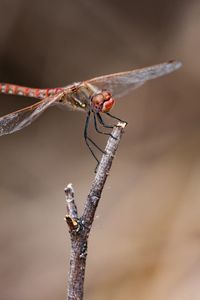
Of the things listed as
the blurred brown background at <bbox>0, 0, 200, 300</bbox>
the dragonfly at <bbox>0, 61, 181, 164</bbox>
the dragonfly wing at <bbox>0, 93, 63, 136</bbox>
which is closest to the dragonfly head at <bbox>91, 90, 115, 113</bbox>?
the dragonfly at <bbox>0, 61, 181, 164</bbox>

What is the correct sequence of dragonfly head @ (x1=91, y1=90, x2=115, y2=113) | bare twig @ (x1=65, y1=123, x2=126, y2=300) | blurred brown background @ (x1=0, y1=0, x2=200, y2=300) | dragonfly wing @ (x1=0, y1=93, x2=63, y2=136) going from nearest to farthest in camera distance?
bare twig @ (x1=65, y1=123, x2=126, y2=300)
dragonfly head @ (x1=91, y1=90, x2=115, y2=113)
dragonfly wing @ (x1=0, y1=93, x2=63, y2=136)
blurred brown background @ (x1=0, y1=0, x2=200, y2=300)

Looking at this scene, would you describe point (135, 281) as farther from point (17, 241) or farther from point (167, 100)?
point (167, 100)

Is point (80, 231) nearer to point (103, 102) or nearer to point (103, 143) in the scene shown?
point (103, 102)

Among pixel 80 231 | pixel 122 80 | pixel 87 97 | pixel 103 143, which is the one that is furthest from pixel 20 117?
pixel 103 143

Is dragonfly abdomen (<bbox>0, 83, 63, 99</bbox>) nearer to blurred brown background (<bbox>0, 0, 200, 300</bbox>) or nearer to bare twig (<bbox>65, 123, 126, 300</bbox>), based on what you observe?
blurred brown background (<bbox>0, 0, 200, 300</bbox>)

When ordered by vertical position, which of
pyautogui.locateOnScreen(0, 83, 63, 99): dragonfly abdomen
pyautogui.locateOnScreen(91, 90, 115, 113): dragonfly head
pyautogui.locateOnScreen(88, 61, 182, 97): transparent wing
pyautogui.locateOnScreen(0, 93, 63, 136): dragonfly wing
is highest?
pyautogui.locateOnScreen(0, 83, 63, 99): dragonfly abdomen

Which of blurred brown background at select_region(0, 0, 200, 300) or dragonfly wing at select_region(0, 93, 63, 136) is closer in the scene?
dragonfly wing at select_region(0, 93, 63, 136)

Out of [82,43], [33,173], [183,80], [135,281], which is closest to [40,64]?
[82,43]
